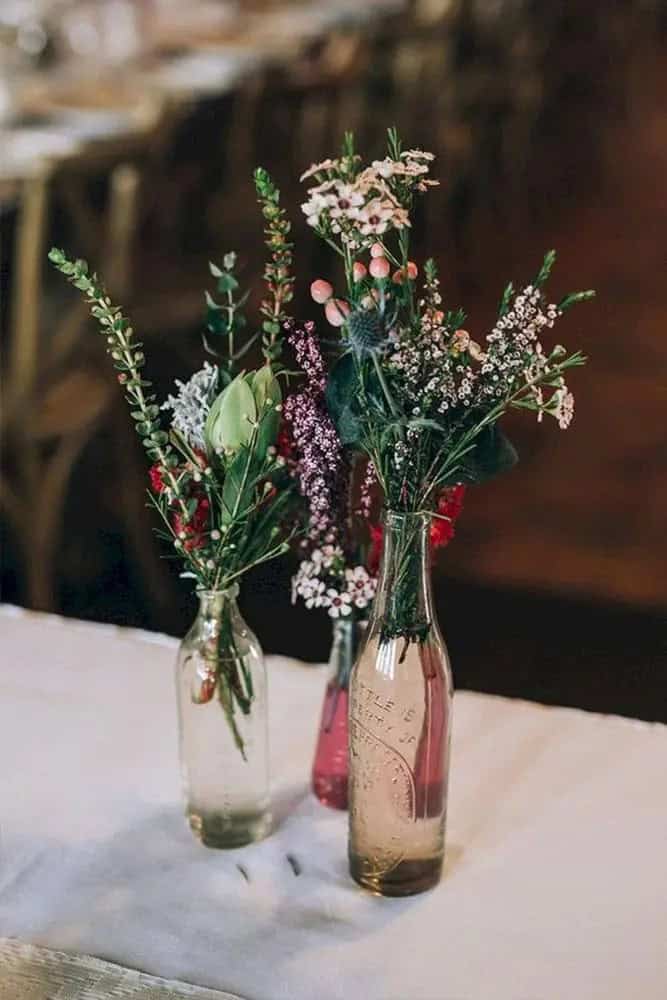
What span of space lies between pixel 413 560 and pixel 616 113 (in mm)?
2608

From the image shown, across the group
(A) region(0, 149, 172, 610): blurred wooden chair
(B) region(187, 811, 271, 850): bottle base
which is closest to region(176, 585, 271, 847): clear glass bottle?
(B) region(187, 811, 271, 850): bottle base

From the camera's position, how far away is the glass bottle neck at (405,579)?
2.41 ft

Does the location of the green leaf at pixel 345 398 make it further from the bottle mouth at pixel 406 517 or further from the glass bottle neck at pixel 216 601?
the glass bottle neck at pixel 216 601

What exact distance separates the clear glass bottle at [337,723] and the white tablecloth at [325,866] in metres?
0.02

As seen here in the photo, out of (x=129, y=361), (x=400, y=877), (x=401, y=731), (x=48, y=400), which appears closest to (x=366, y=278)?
(x=129, y=361)

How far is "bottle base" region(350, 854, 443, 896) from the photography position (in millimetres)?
809

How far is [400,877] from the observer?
2.65 ft

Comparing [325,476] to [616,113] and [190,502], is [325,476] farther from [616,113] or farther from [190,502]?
[616,113]

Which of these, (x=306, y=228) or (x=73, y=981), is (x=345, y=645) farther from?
(x=306, y=228)

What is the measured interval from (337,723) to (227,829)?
12 cm

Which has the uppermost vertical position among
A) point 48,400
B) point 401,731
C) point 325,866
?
point 401,731

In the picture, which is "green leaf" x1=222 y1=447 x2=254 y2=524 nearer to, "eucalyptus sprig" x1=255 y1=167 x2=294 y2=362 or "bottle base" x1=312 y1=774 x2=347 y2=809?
"eucalyptus sprig" x1=255 y1=167 x2=294 y2=362

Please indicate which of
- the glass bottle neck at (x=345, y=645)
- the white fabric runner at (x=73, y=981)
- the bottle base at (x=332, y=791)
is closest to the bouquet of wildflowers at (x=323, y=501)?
the glass bottle neck at (x=345, y=645)

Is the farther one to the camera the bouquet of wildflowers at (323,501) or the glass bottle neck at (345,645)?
the glass bottle neck at (345,645)
